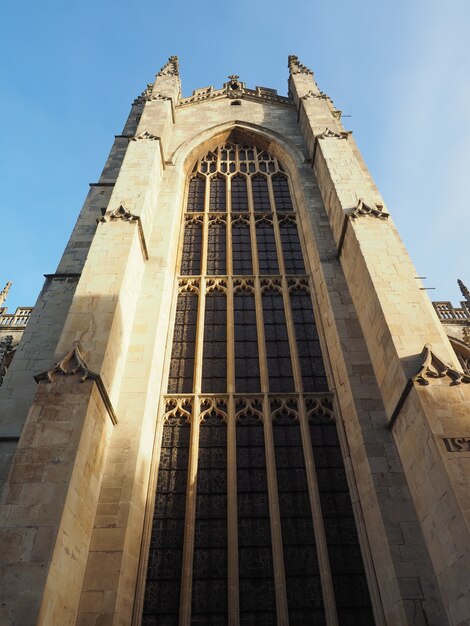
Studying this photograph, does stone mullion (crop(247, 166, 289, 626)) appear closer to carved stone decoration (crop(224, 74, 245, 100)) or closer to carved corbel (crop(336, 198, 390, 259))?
carved corbel (crop(336, 198, 390, 259))

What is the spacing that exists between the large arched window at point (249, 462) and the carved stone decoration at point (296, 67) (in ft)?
32.8

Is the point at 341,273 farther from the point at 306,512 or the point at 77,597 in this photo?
the point at 77,597

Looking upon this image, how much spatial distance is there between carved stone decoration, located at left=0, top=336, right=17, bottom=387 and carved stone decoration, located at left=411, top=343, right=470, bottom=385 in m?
13.6

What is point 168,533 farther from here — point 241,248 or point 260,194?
point 260,194

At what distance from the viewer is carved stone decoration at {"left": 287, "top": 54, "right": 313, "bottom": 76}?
18.9 meters

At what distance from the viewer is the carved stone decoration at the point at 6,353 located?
1588 centimetres

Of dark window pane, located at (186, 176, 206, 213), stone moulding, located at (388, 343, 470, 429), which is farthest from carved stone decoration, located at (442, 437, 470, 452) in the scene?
dark window pane, located at (186, 176, 206, 213)

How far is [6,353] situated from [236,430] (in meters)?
11.5

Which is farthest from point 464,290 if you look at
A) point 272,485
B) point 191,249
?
point 272,485

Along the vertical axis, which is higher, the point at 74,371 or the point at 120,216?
the point at 120,216

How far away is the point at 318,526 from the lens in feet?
24.1

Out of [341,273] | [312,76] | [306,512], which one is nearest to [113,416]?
[306,512]

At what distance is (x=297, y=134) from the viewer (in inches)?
638

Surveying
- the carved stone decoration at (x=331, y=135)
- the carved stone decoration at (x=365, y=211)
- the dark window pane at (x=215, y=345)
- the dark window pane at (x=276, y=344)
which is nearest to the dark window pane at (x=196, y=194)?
the dark window pane at (x=215, y=345)
